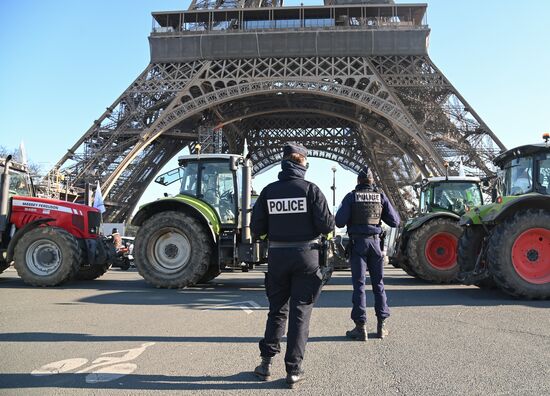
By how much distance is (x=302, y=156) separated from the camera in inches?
155

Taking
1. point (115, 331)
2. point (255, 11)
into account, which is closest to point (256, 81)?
point (255, 11)

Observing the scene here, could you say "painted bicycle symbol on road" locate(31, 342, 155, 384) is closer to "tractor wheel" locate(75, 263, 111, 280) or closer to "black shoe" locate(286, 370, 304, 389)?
"black shoe" locate(286, 370, 304, 389)

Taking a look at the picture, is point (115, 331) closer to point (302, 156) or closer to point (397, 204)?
point (302, 156)

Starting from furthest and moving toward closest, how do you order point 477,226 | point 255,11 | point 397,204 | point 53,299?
point 397,204, point 255,11, point 477,226, point 53,299

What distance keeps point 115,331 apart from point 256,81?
24489 mm

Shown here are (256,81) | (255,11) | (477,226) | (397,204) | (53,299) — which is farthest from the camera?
(397,204)

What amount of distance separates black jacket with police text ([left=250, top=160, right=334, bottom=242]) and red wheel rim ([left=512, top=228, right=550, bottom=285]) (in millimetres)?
4843

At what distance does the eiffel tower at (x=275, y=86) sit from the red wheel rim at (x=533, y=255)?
17885mm

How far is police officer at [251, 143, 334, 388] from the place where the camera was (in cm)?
357

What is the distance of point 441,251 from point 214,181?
505 cm

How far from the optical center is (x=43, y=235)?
929 cm

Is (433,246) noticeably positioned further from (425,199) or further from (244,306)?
(244,306)

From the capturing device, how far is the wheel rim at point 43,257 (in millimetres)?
9312

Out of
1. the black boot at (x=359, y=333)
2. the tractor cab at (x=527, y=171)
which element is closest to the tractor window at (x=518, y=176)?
the tractor cab at (x=527, y=171)
